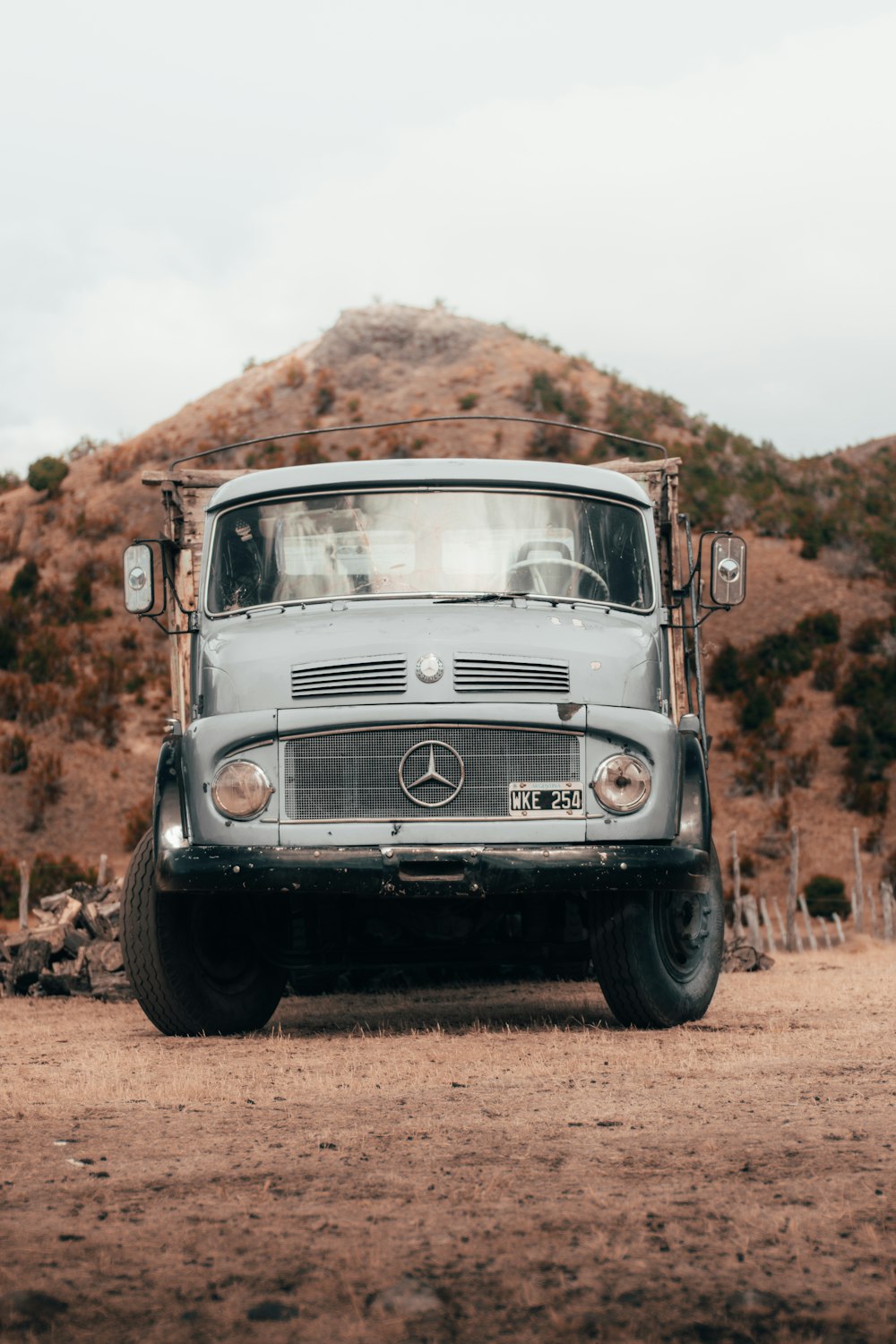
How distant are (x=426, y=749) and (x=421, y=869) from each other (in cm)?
58

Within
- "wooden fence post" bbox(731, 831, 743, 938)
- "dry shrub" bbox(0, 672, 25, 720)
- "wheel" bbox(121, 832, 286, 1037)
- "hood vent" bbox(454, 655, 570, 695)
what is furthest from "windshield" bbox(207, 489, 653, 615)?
"dry shrub" bbox(0, 672, 25, 720)

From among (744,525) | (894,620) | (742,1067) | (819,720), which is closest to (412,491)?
(742,1067)

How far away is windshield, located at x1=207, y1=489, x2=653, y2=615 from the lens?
27.2ft

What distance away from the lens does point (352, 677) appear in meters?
7.71

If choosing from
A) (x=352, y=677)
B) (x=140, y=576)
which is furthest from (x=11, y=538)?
(x=352, y=677)

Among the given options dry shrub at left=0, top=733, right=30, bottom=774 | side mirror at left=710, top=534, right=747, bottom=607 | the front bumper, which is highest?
dry shrub at left=0, top=733, right=30, bottom=774

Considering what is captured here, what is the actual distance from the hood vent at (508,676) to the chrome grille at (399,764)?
209 mm

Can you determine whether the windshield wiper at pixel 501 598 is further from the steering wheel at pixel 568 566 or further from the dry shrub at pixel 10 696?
the dry shrub at pixel 10 696

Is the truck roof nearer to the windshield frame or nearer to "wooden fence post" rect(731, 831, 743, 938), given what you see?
the windshield frame

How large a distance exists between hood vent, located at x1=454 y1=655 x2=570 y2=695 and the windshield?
1.98 ft

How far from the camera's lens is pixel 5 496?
→ 4803 cm

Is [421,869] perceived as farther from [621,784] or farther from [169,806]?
[169,806]

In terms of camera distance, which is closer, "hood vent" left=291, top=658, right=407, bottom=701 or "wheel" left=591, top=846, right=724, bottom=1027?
"hood vent" left=291, top=658, right=407, bottom=701

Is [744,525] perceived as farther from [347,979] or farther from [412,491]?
[412,491]
